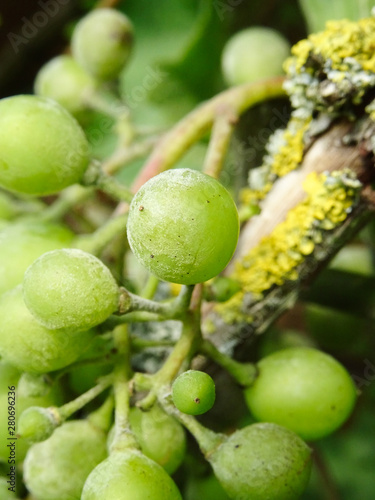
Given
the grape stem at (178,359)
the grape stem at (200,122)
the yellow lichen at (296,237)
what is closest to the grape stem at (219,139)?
the grape stem at (200,122)

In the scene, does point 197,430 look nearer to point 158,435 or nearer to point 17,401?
point 158,435

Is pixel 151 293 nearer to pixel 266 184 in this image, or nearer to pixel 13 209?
pixel 266 184

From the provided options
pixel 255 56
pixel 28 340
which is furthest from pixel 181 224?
pixel 255 56

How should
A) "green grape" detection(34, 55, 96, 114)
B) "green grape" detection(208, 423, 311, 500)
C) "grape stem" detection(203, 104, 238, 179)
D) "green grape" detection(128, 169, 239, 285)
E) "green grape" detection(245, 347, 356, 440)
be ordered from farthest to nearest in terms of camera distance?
"green grape" detection(34, 55, 96, 114)
"grape stem" detection(203, 104, 238, 179)
"green grape" detection(245, 347, 356, 440)
"green grape" detection(208, 423, 311, 500)
"green grape" detection(128, 169, 239, 285)

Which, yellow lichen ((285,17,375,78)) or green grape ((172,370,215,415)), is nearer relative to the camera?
green grape ((172,370,215,415))

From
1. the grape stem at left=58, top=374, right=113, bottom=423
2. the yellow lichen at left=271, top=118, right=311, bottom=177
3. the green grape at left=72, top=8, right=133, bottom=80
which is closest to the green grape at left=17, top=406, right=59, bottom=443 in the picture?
the grape stem at left=58, top=374, right=113, bottom=423

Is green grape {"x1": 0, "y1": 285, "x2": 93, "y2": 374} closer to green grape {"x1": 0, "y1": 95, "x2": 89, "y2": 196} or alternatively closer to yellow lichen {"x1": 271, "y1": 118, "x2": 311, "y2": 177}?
green grape {"x1": 0, "y1": 95, "x2": 89, "y2": 196}

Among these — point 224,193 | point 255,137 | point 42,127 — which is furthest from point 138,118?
point 224,193
